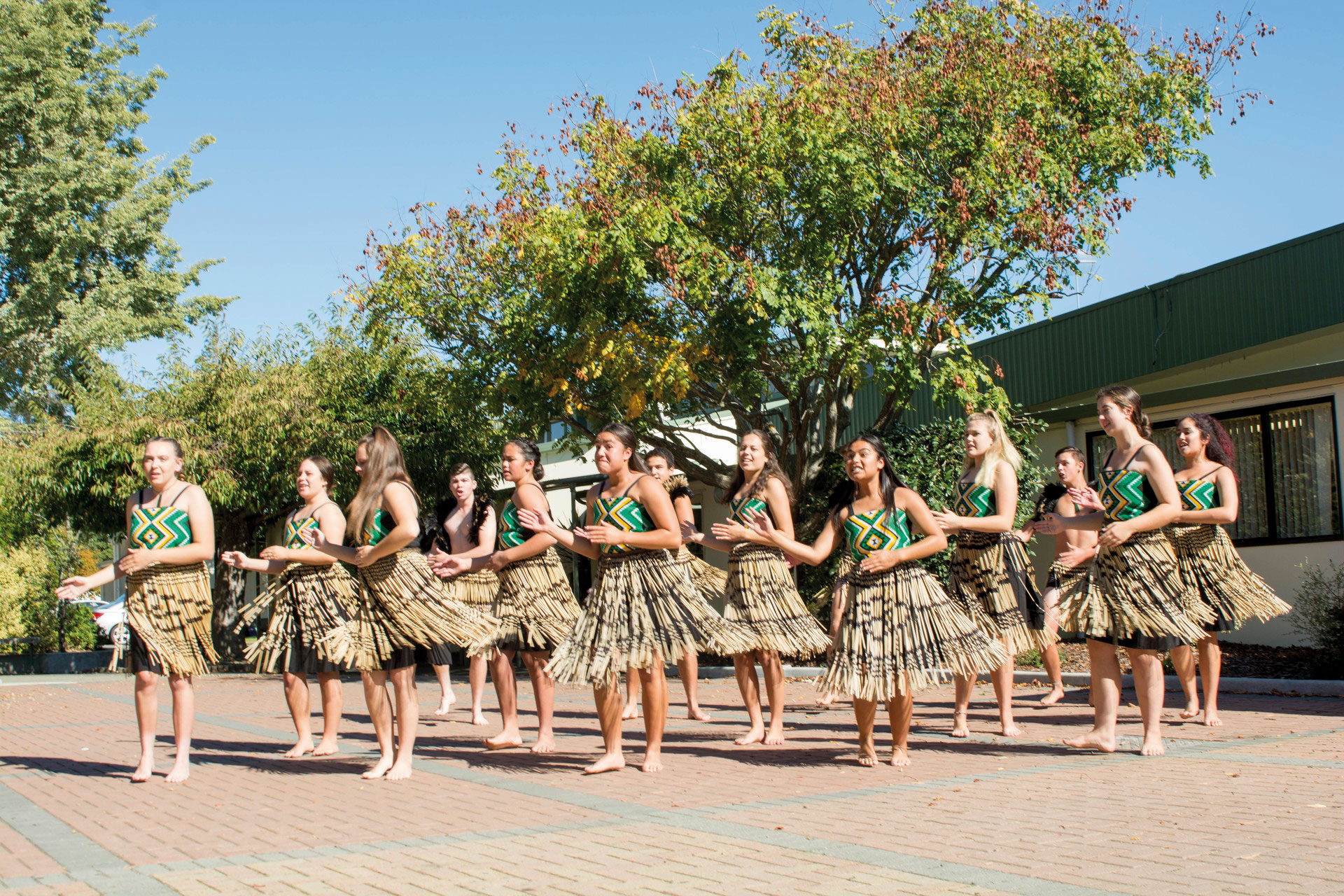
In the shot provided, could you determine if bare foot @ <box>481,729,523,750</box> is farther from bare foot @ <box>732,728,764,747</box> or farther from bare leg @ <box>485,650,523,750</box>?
bare foot @ <box>732,728,764,747</box>

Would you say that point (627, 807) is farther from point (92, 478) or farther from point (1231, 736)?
point (92, 478)

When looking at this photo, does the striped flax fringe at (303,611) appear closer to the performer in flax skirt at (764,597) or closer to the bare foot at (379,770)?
the bare foot at (379,770)

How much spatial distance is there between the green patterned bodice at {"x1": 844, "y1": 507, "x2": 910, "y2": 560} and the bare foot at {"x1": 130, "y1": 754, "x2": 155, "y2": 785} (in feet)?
14.2

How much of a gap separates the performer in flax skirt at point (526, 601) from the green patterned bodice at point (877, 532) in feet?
6.26

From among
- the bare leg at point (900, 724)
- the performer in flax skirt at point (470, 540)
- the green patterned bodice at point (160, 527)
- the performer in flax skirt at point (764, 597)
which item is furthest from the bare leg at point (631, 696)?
the green patterned bodice at point (160, 527)

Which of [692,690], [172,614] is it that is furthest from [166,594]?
[692,690]

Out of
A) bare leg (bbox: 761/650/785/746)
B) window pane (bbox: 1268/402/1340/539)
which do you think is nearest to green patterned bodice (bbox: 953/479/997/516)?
bare leg (bbox: 761/650/785/746)

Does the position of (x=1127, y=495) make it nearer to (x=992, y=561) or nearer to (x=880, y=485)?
(x=992, y=561)

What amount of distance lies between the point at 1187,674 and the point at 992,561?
5.95 ft

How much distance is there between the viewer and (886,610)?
671 centimetres

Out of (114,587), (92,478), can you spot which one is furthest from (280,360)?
(114,587)

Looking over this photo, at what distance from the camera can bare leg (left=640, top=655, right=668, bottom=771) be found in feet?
22.0

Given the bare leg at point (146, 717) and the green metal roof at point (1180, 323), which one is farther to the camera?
the green metal roof at point (1180, 323)

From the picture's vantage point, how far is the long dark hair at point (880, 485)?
680 cm
